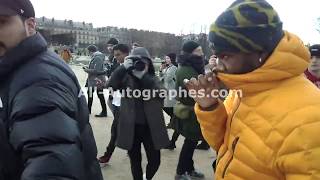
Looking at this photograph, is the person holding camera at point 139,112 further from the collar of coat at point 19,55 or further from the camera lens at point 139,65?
the collar of coat at point 19,55

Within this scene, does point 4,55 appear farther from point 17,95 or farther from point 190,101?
point 190,101

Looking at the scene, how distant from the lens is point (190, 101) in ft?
18.1

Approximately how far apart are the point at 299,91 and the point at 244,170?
0.39m

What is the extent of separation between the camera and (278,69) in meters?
1.82

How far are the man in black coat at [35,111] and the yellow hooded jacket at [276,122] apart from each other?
617 millimetres

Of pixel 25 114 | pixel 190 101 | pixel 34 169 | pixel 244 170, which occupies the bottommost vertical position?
pixel 190 101

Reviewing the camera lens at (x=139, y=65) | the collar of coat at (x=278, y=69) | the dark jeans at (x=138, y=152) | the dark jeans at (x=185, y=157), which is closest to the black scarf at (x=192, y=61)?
the camera lens at (x=139, y=65)

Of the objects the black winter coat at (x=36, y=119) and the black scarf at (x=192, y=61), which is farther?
the black scarf at (x=192, y=61)

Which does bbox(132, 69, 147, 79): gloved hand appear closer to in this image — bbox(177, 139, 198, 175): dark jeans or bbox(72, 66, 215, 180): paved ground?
bbox(177, 139, 198, 175): dark jeans

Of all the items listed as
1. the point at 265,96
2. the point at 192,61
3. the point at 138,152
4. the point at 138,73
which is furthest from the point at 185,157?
the point at 265,96

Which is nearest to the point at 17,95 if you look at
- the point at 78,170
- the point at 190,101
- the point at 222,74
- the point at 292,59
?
the point at 78,170

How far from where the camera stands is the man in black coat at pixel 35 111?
4.69 feet

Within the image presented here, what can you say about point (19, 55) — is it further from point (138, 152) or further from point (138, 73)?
point (138, 152)

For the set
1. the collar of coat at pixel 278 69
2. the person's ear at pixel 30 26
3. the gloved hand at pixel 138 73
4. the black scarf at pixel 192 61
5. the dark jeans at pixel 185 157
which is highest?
the person's ear at pixel 30 26
